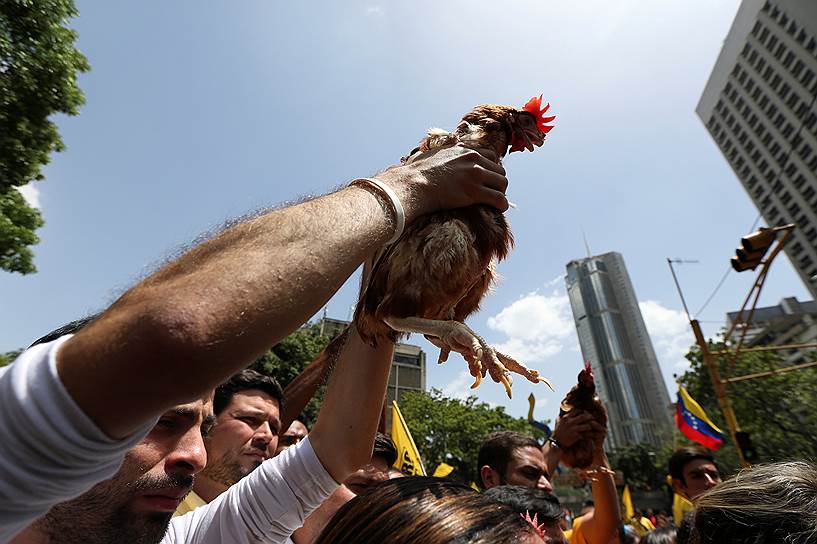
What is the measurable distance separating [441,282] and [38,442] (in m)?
1.24

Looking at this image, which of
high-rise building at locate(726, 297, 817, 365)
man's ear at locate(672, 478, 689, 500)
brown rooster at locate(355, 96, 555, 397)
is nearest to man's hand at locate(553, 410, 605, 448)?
brown rooster at locate(355, 96, 555, 397)

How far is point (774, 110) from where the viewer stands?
158 feet

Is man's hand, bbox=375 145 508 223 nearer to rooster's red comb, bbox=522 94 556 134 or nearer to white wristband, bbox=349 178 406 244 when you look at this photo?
white wristband, bbox=349 178 406 244

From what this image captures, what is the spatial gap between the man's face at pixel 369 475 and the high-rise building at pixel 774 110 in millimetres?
49229

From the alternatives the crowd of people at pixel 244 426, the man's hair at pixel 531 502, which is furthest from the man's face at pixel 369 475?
the man's hair at pixel 531 502

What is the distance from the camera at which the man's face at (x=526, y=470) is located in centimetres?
381

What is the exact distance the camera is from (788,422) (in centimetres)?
2181

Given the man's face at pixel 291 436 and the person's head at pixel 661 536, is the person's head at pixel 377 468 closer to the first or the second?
the man's face at pixel 291 436

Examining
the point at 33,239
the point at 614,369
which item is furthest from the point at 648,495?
the point at 33,239

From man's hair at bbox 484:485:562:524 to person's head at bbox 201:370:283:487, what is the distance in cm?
168

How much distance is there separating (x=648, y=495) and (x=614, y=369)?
51.2 meters

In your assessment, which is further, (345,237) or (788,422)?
(788,422)

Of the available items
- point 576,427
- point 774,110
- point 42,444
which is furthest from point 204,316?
point 774,110

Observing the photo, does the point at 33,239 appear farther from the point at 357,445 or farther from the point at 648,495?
the point at 648,495
